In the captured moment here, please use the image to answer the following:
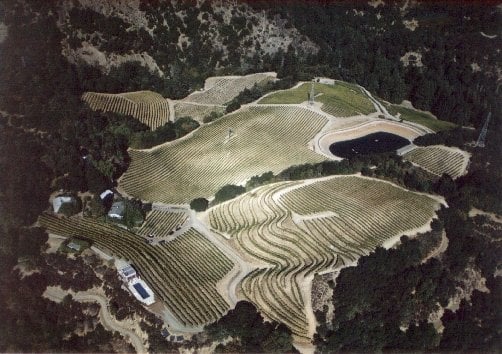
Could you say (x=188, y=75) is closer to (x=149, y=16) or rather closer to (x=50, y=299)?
(x=149, y=16)

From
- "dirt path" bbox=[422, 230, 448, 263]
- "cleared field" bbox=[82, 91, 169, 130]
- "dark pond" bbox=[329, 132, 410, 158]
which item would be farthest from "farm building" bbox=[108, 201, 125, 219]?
"dirt path" bbox=[422, 230, 448, 263]

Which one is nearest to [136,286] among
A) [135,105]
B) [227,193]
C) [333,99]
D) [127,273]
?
[127,273]

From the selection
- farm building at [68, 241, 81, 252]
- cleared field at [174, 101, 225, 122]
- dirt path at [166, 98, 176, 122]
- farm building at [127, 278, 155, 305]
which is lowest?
farm building at [68, 241, 81, 252]

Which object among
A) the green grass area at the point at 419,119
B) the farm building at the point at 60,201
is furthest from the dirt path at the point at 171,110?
the green grass area at the point at 419,119

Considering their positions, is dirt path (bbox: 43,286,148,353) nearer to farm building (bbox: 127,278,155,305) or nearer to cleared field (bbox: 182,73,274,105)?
farm building (bbox: 127,278,155,305)

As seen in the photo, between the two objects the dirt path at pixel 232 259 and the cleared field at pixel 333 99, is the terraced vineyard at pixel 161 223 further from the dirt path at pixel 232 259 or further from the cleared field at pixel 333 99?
the cleared field at pixel 333 99
